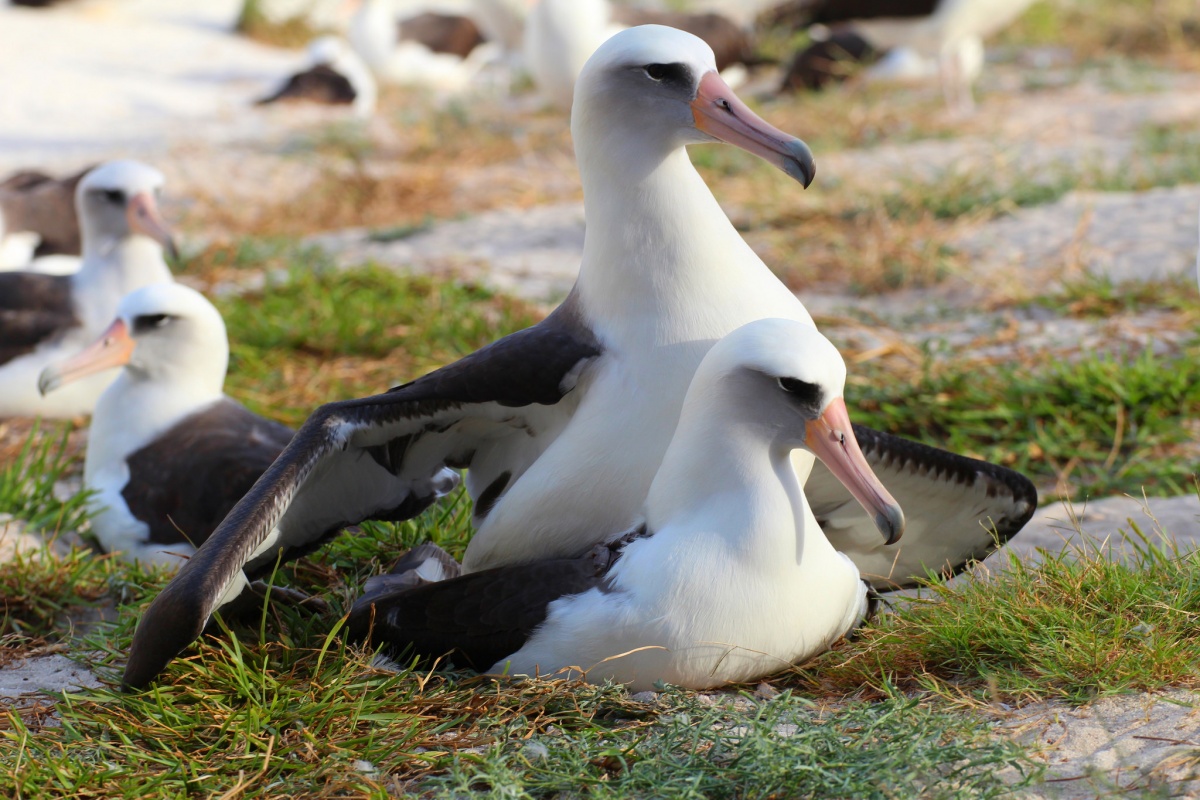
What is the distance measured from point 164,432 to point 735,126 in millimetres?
2326

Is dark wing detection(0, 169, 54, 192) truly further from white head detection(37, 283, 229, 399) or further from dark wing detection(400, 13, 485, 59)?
dark wing detection(400, 13, 485, 59)

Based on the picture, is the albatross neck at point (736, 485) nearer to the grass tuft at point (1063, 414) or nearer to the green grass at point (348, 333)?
the grass tuft at point (1063, 414)

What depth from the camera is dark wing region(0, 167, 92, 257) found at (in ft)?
24.0

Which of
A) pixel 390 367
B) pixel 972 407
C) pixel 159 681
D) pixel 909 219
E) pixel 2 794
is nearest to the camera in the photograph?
pixel 2 794

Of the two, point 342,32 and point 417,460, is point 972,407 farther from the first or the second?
point 342,32

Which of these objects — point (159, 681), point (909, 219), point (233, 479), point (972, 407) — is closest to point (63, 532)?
point (233, 479)

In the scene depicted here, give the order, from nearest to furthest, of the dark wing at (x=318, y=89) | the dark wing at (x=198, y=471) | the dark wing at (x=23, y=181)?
the dark wing at (x=198, y=471)
the dark wing at (x=23, y=181)
the dark wing at (x=318, y=89)

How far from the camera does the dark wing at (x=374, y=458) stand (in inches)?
106

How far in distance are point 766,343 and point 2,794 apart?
5.41 feet

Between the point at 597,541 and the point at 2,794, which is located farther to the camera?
the point at 597,541

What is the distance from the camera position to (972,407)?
472 centimetres

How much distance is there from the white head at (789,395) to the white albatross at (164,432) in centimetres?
176

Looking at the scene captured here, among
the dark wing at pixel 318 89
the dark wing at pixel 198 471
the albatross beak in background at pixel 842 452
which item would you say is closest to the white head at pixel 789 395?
the albatross beak in background at pixel 842 452

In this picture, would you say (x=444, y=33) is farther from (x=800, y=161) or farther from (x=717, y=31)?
(x=800, y=161)
